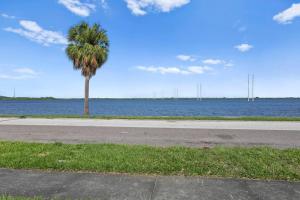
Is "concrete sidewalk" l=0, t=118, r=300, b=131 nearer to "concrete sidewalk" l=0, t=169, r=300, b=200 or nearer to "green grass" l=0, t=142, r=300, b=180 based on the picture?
"green grass" l=0, t=142, r=300, b=180

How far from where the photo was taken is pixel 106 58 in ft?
87.6

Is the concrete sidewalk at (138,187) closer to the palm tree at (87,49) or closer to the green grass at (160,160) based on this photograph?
the green grass at (160,160)

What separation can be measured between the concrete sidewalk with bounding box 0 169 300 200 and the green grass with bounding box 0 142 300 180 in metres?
0.50

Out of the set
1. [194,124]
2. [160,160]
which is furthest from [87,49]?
[160,160]

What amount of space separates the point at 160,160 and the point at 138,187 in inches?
75.9

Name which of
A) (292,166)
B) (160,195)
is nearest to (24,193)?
(160,195)

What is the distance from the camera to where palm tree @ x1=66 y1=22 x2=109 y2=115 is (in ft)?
84.5

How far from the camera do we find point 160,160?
6.84 meters

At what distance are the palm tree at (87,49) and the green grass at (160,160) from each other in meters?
18.0

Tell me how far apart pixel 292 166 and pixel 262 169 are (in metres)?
0.83

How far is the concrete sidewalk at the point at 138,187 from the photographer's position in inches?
179

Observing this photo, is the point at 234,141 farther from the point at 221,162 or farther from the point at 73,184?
the point at 73,184

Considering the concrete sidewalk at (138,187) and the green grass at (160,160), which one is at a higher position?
the green grass at (160,160)

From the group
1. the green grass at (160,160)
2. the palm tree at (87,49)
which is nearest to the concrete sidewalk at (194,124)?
the green grass at (160,160)
